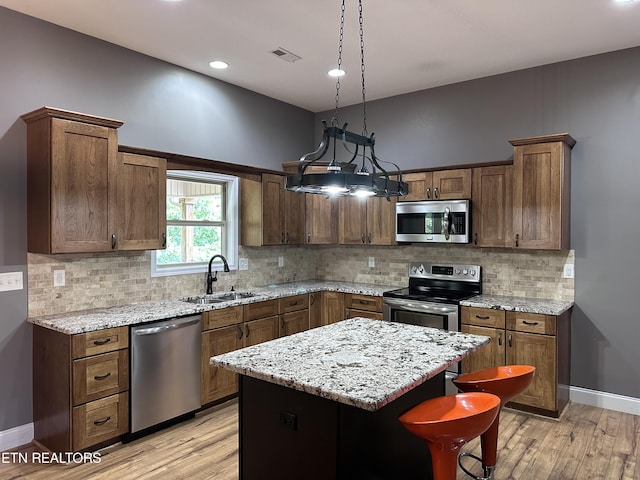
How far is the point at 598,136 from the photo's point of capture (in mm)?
3871

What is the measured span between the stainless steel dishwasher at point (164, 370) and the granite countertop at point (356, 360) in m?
1.27

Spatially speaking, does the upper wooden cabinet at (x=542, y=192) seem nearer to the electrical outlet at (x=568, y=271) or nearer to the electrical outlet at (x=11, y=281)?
the electrical outlet at (x=568, y=271)

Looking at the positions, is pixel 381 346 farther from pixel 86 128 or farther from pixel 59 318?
pixel 86 128

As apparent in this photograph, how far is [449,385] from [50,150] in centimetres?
373

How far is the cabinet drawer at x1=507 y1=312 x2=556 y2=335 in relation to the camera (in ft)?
11.6

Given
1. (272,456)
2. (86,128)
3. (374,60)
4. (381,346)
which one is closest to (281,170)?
(374,60)

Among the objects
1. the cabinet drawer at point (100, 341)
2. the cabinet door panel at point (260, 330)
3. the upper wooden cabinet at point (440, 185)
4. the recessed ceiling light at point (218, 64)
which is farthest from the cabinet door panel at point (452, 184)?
the cabinet drawer at point (100, 341)

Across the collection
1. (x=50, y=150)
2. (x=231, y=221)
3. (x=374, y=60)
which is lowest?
(x=231, y=221)

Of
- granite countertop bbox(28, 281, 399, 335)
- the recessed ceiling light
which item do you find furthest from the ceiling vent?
granite countertop bbox(28, 281, 399, 335)

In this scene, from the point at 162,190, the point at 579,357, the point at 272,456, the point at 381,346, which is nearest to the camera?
the point at 272,456

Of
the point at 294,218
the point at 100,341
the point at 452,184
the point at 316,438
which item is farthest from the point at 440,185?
the point at 100,341

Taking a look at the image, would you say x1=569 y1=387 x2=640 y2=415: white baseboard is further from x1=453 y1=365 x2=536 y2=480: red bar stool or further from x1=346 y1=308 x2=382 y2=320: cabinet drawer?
x1=453 y1=365 x2=536 y2=480: red bar stool

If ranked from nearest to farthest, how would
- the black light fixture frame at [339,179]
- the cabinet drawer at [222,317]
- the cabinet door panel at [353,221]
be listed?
1. the black light fixture frame at [339,179]
2. the cabinet drawer at [222,317]
3. the cabinet door panel at [353,221]

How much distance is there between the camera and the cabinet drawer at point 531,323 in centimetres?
354
